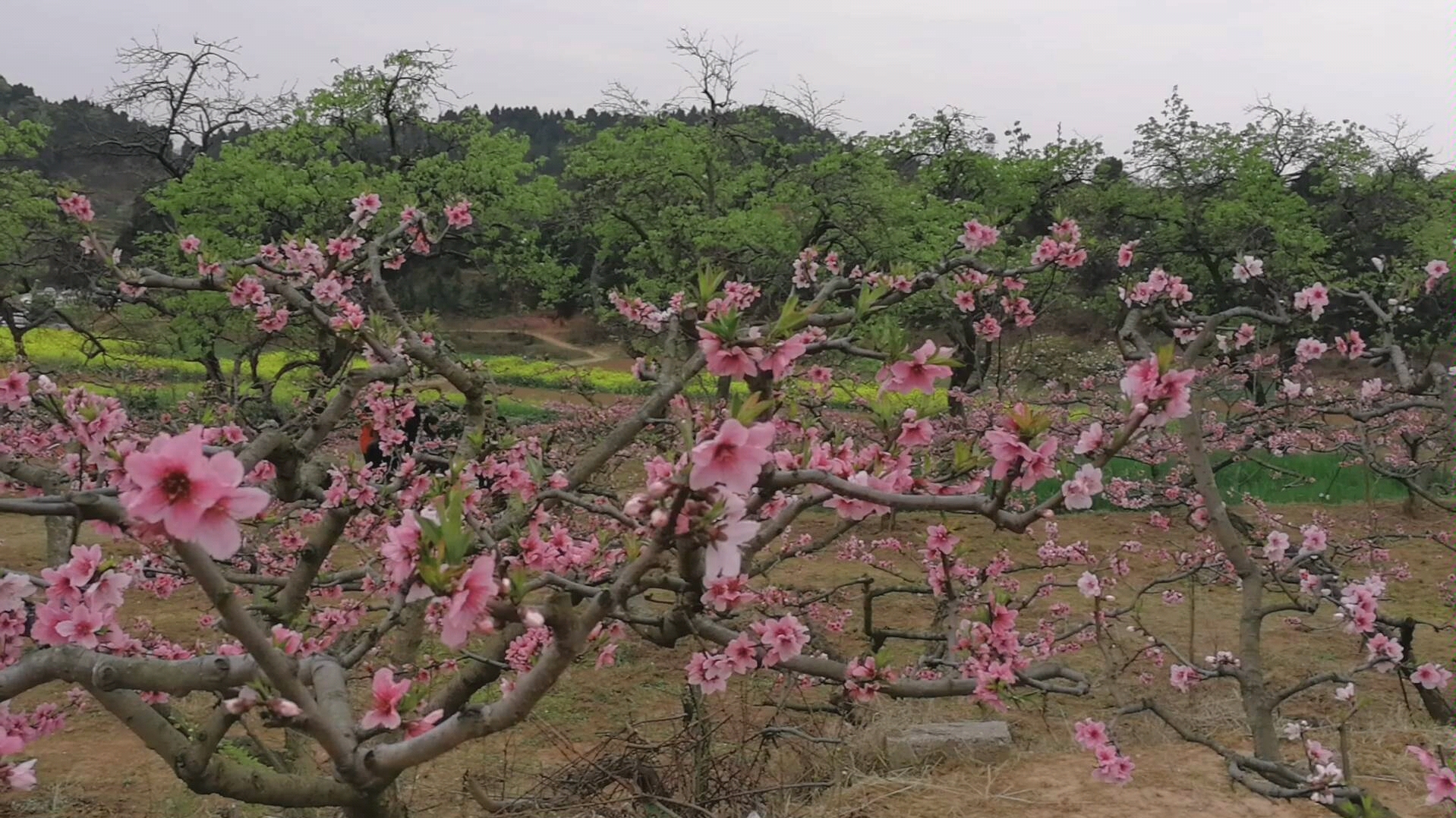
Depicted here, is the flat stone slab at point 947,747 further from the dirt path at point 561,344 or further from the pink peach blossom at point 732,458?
the dirt path at point 561,344

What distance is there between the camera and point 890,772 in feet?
14.7

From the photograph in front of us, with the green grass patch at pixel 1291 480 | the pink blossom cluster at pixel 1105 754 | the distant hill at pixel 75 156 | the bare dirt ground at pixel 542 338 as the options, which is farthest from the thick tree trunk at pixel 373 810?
the distant hill at pixel 75 156

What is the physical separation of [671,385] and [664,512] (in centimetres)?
276

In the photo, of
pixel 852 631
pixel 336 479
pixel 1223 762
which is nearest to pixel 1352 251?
pixel 852 631

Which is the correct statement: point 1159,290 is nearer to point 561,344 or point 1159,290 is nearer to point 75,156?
point 561,344

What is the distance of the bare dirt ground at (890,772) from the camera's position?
405cm

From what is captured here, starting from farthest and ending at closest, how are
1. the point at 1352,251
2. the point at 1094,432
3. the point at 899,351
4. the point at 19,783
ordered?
1. the point at 1352,251
2. the point at 19,783
3. the point at 899,351
4. the point at 1094,432

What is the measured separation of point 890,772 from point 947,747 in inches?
14.6

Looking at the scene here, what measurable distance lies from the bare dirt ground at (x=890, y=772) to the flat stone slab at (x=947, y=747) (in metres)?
0.08

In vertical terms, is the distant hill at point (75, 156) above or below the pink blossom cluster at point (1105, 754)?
above

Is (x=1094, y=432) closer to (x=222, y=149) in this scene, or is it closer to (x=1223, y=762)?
(x=1223, y=762)

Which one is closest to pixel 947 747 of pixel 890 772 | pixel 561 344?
pixel 890 772

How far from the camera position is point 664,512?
4.32 ft

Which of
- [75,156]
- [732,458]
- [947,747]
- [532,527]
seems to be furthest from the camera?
[75,156]
